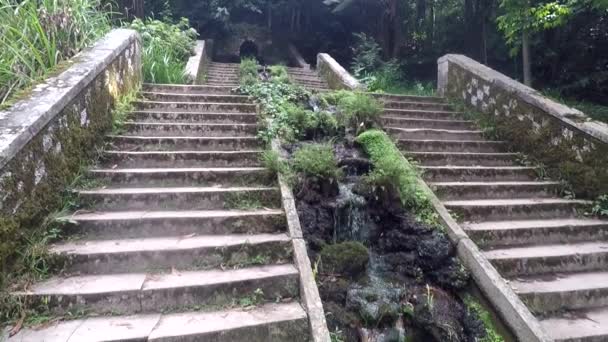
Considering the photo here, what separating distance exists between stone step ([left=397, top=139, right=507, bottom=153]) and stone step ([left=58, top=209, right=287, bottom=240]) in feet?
9.68

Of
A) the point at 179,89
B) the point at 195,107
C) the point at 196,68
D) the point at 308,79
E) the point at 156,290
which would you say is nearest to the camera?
the point at 156,290

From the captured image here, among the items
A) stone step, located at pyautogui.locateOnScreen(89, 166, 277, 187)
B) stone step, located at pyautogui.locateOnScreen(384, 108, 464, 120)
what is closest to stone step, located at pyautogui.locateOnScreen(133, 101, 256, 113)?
stone step, located at pyautogui.locateOnScreen(89, 166, 277, 187)

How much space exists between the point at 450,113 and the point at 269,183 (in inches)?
184

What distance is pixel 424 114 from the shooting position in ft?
25.3

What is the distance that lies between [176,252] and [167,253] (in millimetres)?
76

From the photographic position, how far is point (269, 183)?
4.76 meters

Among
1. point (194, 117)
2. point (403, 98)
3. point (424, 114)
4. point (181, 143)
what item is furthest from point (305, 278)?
point (403, 98)

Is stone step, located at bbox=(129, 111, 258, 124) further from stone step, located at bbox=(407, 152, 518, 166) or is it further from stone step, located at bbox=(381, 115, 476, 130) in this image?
stone step, located at bbox=(407, 152, 518, 166)

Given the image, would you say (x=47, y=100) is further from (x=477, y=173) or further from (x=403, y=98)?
(x=403, y=98)

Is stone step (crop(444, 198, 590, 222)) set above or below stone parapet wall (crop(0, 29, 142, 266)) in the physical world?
below

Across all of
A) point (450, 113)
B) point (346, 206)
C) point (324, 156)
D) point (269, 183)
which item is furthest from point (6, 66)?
point (450, 113)

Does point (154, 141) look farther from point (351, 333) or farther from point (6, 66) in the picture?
point (351, 333)

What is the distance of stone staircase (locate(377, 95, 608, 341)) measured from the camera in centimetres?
388

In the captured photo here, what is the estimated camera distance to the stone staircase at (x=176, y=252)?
3.03m
